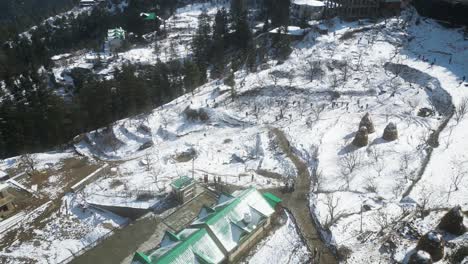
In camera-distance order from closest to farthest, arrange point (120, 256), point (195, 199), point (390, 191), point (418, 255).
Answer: point (418, 255) < point (120, 256) < point (390, 191) < point (195, 199)

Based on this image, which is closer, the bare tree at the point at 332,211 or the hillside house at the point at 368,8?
the bare tree at the point at 332,211

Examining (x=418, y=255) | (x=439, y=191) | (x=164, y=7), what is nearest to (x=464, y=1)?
(x=439, y=191)

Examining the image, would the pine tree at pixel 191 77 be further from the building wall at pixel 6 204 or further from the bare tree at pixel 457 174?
the bare tree at pixel 457 174

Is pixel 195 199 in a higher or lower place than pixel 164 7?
lower

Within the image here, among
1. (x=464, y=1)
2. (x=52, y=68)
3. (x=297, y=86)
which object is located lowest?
(x=52, y=68)

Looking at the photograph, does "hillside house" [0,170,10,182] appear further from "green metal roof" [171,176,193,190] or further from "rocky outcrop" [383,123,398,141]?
"rocky outcrop" [383,123,398,141]

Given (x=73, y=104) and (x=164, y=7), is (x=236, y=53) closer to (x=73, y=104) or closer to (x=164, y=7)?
(x=73, y=104)

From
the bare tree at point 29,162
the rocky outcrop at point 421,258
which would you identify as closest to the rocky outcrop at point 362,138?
the rocky outcrop at point 421,258
